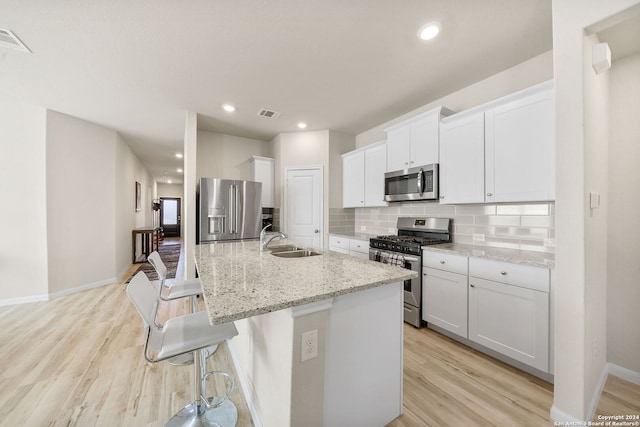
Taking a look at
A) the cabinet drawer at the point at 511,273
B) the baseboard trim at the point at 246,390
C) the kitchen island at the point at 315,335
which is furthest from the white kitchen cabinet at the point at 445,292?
the baseboard trim at the point at 246,390

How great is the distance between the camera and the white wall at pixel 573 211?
1383mm

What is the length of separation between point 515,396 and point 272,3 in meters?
3.13

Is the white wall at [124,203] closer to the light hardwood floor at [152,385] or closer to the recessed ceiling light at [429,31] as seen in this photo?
the light hardwood floor at [152,385]

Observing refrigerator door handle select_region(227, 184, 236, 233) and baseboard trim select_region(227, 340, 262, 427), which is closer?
baseboard trim select_region(227, 340, 262, 427)

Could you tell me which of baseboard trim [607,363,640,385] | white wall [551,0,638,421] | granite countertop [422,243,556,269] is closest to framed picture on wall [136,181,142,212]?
granite countertop [422,243,556,269]

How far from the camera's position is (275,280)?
1.28 meters

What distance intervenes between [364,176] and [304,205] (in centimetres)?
115

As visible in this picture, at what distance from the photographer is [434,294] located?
2.55 m

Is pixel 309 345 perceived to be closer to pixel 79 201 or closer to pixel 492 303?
pixel 492 303

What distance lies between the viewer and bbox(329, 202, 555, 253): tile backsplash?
2.22 meters

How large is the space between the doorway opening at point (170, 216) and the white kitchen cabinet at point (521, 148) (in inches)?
501

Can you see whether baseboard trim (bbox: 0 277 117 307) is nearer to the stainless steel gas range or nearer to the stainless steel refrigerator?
the stainless steel refrigerator

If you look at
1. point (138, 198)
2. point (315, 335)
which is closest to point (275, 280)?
point (315, 335)

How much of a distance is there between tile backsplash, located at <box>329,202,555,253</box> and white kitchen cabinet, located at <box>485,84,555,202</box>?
27cm
